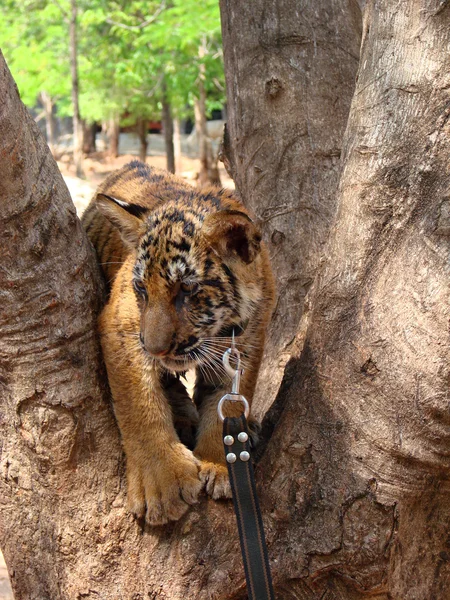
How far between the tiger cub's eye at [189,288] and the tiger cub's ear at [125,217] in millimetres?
441

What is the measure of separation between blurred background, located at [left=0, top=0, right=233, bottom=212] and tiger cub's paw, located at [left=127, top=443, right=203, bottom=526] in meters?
16.2

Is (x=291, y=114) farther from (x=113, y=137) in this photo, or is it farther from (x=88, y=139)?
(x=88, y=139)

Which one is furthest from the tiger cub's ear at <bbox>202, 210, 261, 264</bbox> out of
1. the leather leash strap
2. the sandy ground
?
the sandy ground

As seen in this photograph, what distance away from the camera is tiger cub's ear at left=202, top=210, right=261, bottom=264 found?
3.41 m

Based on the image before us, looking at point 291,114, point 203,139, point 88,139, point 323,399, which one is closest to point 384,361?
point 323,399

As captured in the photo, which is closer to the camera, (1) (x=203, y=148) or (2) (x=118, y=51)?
(1) (x=203, y=148)

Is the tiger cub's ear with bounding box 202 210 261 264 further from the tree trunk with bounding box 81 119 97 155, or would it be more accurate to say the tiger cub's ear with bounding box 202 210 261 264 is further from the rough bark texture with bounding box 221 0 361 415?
the tree trunk with bounding box 81 119 97 155

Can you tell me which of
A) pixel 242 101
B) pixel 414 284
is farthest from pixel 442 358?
pixel 242 101

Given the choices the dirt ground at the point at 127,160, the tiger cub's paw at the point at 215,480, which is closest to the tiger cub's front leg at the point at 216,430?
the tiger cub's paw at the point at 215,480

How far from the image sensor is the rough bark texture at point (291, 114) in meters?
4.71

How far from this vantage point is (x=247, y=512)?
281 cm

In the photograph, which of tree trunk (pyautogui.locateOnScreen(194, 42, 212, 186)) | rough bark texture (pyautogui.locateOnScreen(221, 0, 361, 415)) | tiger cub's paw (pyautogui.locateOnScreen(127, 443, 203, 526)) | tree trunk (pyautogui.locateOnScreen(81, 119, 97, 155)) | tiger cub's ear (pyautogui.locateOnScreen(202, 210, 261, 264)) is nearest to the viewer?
tiger cub's paw (pyautogui.locateOnScreen(127, 443, 203, 526))

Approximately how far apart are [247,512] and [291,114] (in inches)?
115

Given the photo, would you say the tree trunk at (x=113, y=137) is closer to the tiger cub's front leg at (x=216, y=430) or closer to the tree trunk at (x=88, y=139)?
the tree trunk at (x=88, y=139)
